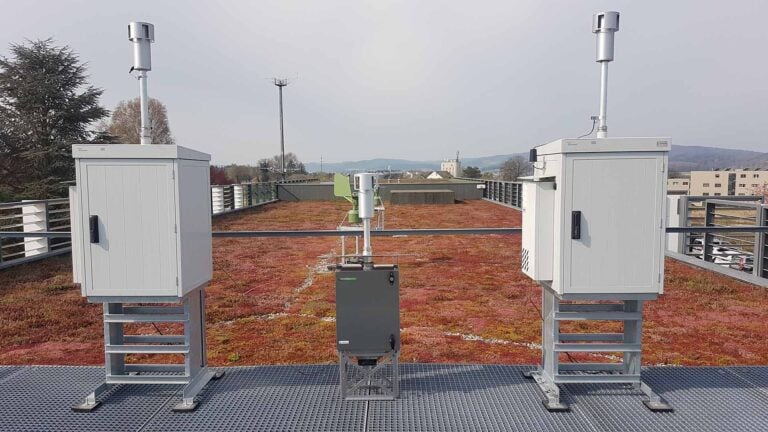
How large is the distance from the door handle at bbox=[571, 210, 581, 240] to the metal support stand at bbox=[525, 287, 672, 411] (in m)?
0.36

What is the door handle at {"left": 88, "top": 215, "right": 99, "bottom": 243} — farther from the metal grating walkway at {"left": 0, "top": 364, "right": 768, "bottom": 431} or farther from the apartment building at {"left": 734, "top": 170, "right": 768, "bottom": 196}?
the apartment building at {"left": 734, "top": 170, "right": 768, "bottom": 196}

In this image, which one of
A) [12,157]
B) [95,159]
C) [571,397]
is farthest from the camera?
[12,157]

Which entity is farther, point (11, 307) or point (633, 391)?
point (11, 307)

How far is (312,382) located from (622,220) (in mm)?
1898

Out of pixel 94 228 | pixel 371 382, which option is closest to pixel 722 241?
pixel 371 382

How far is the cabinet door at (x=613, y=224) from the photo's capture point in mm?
2482

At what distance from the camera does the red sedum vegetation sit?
4.73 m

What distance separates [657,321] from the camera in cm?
586

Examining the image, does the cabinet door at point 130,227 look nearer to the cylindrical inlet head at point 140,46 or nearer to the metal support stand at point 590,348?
the cylindrical inlet head at point 140,46

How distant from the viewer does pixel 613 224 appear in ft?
8.29

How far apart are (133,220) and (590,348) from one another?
243 cm

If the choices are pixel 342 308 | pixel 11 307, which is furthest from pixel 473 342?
pixel 11 307

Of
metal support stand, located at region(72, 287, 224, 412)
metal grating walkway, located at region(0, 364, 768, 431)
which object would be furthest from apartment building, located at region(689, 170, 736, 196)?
metal support stand, located at region(72, 287, 224, 412)

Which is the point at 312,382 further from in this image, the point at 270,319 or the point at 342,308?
the point at 270,319
